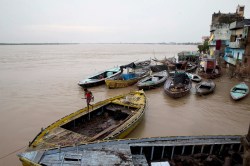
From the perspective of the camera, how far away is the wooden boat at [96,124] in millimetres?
7848

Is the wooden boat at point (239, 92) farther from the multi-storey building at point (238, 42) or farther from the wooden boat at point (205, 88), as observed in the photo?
the multi-storey building at point (238, 42)

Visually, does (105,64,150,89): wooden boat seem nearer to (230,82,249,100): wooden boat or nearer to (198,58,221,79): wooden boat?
(198,58,221,79): wooden boat

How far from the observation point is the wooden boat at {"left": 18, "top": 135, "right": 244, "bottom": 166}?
6.17 meters

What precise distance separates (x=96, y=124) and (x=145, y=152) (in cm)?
376

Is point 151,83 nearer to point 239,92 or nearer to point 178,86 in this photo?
point 178,86

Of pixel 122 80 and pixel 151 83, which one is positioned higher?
pixel 122 80

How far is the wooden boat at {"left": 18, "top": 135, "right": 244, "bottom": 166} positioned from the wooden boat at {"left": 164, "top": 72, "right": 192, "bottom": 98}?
8493 millimetres

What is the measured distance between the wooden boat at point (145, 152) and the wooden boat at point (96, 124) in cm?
106

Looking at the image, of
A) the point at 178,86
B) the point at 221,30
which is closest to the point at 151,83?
the point at 178,86

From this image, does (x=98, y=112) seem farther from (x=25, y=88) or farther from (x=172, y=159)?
(x=25, y=88)

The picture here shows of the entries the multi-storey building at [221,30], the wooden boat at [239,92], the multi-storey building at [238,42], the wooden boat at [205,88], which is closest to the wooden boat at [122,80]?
the wooden boat at [205,88]

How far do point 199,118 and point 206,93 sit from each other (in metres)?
5.10

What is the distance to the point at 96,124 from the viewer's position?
10.4m

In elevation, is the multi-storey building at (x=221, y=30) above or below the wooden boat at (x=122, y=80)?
above
